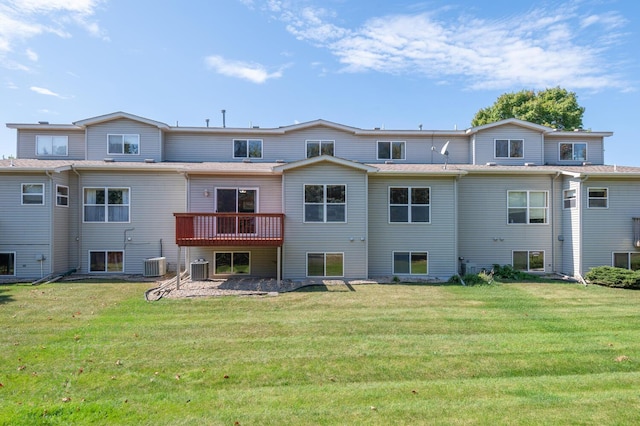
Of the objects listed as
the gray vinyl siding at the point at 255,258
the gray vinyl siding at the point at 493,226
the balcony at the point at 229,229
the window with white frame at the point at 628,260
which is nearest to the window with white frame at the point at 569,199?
the gray vinyl siding at the point at 493,226

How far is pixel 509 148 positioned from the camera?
1661 cm

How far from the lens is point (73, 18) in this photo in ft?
42.9

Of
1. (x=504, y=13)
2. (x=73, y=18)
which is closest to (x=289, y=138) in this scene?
(x=73, y=18)

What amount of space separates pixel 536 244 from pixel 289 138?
12.3 meters

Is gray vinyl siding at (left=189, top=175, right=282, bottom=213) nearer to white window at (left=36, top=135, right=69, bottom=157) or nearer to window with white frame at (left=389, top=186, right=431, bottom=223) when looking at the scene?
window with white frame at (left=389, top=186, right=431, bottom=223)

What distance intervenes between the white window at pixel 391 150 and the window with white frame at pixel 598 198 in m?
7.94

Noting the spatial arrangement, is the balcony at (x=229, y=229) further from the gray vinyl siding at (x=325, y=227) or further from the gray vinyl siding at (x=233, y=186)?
the gray vinyl siding at (x=233, y=186)

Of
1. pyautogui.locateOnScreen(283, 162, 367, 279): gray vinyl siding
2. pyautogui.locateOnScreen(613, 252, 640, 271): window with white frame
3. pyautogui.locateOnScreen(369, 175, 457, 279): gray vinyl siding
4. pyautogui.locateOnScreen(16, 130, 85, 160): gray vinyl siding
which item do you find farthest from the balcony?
pyautogui.locateOnScreen(613, 252, 640, 271): window with white frame

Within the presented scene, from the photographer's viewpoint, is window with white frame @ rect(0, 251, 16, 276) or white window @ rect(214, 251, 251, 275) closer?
window with white frame @ rect(0, 251, 16, 276)

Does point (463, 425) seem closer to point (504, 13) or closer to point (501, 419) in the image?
point (501, 419)

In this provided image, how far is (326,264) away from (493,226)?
7.57 metres

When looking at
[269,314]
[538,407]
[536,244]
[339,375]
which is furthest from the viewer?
[536,244]

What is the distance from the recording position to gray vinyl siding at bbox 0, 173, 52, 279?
12.9 metres

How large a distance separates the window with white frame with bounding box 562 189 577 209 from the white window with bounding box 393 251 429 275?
6.51 m
